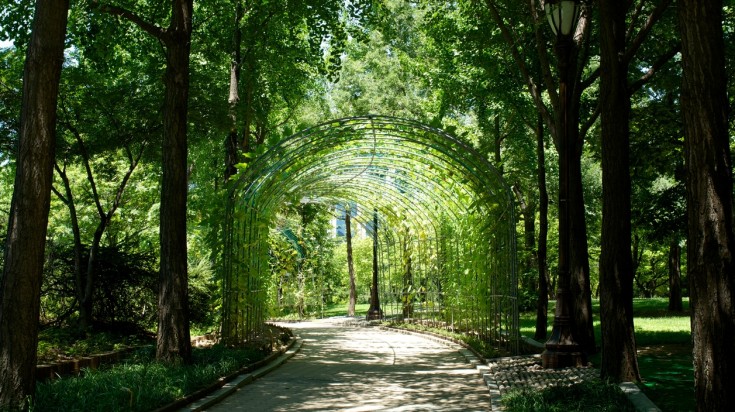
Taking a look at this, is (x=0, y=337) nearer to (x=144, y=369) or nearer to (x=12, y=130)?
(x=144, y=369)

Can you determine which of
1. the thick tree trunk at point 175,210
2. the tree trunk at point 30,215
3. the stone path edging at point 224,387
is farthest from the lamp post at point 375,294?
the tree trunk at point 30,215

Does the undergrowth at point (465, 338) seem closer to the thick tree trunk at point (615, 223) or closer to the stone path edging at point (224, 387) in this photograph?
the stone path edging at point (224, 387)

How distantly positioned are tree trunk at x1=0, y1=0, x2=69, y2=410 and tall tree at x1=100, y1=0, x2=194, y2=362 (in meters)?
3.21

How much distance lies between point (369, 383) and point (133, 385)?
3.66m

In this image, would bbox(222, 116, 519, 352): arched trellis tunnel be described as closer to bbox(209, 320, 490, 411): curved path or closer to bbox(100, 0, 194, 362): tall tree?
bbox(209, 320, 490, 411): curved path

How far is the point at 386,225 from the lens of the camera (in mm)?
22047

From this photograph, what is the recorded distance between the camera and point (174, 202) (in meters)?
10.1

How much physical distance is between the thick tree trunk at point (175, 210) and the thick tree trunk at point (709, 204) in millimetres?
6901

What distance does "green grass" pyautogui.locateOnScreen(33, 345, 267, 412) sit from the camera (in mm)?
6617

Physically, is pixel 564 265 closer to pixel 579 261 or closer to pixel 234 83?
pixel 579 261

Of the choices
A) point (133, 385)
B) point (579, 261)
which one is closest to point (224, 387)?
point (133, 385)

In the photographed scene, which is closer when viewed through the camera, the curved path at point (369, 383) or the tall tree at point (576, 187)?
the curved path at point (369, 383)

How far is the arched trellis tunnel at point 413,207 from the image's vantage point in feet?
42.5

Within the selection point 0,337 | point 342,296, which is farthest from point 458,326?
point 342,296
